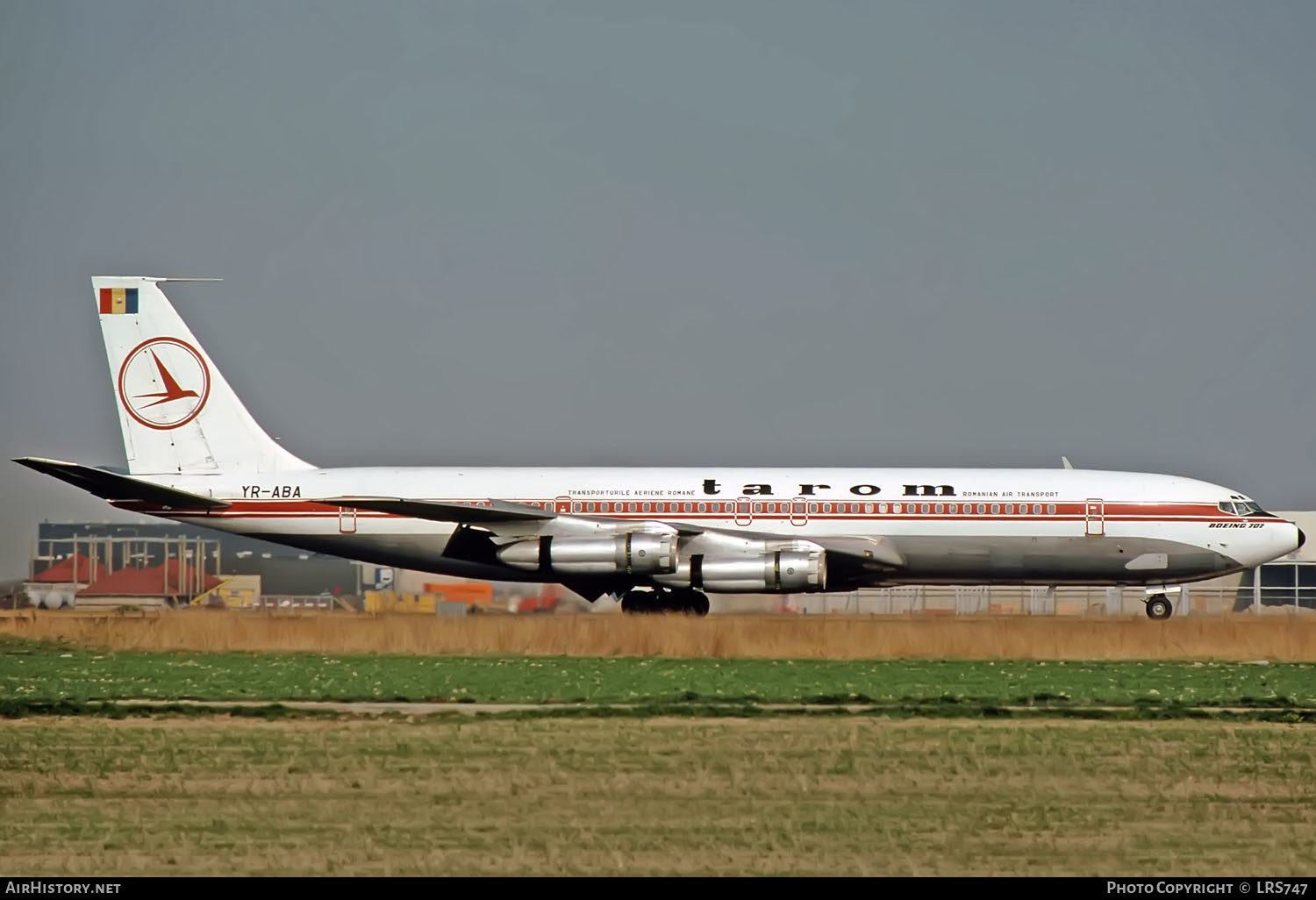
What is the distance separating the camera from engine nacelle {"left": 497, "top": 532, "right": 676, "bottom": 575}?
35000 millimetres

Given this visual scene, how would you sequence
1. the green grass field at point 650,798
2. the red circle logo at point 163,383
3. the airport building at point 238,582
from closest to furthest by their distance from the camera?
the green grass field at point 650,798, the red circle logo at point 163,383, the airport building at point 238,582

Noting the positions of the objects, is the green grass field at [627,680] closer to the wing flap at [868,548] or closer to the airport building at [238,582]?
the wing flap at [868,548]

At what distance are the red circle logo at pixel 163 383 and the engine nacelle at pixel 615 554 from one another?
32.6 ft

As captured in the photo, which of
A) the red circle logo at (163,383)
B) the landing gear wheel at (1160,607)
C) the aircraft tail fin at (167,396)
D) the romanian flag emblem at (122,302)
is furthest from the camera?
the romanian flag emblem at (122,302)

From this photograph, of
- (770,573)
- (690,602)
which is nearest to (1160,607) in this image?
(770,573)

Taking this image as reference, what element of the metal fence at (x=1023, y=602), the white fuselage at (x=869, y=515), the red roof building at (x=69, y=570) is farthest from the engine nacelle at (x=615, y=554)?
the red roof building at (x=69, y=570)

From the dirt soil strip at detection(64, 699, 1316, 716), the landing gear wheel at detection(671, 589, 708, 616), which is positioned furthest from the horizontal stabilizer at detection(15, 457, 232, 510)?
the dirt soil strip at detection(64, 699, 1316, 716)

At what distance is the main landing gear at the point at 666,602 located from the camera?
3703 cm

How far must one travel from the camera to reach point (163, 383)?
131ft

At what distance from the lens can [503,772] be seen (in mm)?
14227

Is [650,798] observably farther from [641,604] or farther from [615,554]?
[641,604]

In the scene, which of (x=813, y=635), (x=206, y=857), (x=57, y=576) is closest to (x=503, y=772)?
(x=206, y=857)

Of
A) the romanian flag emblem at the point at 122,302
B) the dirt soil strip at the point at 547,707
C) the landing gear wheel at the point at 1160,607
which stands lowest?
the dirt soil strip at the point at 547,707

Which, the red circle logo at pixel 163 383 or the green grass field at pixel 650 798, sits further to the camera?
the red circle logo at pixel 163 383
